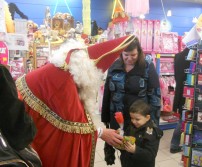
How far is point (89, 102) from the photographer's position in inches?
54.5

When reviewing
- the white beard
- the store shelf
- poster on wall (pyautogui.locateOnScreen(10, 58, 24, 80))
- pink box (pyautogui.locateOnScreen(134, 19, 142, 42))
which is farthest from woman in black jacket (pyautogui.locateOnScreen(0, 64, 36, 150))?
the store shelf

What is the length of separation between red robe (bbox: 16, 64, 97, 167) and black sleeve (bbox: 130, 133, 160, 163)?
519 mm

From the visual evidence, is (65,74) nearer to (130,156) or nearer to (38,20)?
(130,156)

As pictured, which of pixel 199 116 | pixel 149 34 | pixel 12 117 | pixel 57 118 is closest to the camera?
pixel 12 117

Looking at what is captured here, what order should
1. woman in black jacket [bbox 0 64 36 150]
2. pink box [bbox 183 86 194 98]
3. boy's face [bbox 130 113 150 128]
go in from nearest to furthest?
woman in black jacket [bbox 0 64 36 150]
boy's face [bbox 130 113 150 128]
pink box [bbox 183 86 194 98]

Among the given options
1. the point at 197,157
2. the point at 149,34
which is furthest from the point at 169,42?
the point at 197,157

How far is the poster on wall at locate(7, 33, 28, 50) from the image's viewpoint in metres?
2.04

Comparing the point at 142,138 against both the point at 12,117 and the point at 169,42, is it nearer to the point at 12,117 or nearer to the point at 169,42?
the point at 12,117

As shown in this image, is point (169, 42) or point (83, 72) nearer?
point (83, 72)

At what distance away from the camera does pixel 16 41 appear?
2078 millimetres

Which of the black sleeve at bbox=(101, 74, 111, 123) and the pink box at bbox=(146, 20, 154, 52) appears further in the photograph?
the pink box at bbox=(146, 20, 154, 52)

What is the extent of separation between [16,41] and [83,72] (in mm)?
1053

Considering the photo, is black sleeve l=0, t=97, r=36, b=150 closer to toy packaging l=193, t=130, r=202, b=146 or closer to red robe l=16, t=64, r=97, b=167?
red robe l=16, t=64, r=97, b=167

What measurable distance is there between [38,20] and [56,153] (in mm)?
5652
